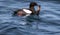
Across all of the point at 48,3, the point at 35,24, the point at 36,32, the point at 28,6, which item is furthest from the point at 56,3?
the point at 36,32

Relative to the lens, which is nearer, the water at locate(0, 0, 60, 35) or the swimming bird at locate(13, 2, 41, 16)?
the water at locate(0, 0, 60, 35)

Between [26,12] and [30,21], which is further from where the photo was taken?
[26,12]

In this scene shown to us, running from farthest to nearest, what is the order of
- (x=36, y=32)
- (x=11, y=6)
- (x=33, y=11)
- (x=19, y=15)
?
(x=11, y=6) → (x=33, y=11) → (x=19, y=15) → (x=36, y=32)

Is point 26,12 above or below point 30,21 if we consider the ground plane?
above

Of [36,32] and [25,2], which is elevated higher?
[25,2]

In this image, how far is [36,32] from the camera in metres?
9.21

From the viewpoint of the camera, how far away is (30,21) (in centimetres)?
1049

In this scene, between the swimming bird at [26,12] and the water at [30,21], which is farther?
the swimming bird at [26,12]

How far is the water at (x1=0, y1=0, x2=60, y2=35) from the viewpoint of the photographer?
931 centimetres

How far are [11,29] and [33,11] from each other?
2666 millimetres

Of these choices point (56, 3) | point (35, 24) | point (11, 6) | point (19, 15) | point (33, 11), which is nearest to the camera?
point (35, 24)

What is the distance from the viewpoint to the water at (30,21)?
9311mm

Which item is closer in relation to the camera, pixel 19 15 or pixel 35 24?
pixel 35 24

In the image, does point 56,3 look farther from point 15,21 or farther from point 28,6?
point 15,21
